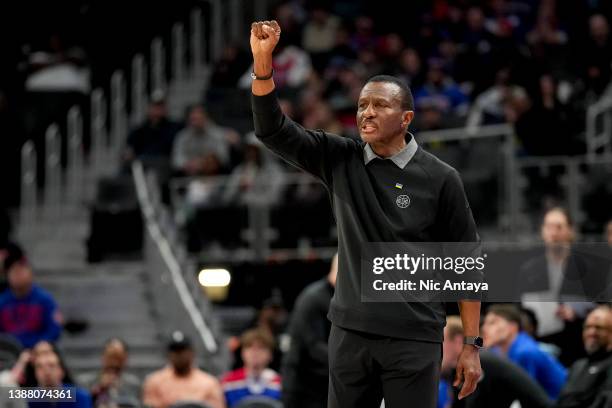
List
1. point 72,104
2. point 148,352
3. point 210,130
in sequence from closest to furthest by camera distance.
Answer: point 148,352
point 210,130
point 72,104

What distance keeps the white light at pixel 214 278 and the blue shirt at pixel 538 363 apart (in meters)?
5.39

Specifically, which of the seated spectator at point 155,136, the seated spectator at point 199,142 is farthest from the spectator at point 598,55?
the seated spectator at point 155,136

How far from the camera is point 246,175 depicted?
14523 mm

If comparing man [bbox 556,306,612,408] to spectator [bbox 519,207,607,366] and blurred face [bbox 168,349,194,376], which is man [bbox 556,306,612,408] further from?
blurred face [bbox 168,349,194,376]

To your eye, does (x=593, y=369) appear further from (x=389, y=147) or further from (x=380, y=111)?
(x=380, y=111)

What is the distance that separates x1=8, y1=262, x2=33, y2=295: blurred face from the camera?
12.4 metres

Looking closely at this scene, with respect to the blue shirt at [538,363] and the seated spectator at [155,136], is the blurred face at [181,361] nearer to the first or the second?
the blue shirt at [538,363]

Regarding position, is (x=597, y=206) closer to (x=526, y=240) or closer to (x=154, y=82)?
(x=526, y=240)

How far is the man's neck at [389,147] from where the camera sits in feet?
18.3

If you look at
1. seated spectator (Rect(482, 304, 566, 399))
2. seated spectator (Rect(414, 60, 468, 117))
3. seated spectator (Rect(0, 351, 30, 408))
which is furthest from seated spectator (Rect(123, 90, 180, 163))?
seated spectator (Rect(482, 304, 566, 399))

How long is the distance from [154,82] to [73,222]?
320 centimetres

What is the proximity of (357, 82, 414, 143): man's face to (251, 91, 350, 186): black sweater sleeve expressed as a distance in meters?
0.21

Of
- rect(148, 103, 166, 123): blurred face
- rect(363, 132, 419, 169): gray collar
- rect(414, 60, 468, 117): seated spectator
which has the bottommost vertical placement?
rect(363, 132, 419, 169): gray collar

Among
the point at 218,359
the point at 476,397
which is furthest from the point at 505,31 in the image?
the point at 476,397
